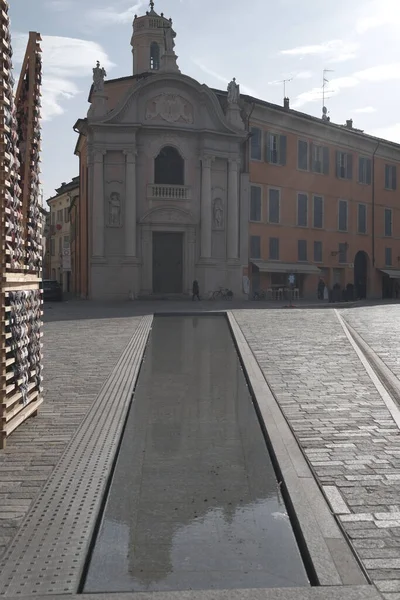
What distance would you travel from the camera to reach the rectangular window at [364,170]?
163 ft

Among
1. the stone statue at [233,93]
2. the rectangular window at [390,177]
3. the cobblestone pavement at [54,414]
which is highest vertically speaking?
the stone statue at [233,93]

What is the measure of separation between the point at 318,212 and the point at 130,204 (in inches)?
597

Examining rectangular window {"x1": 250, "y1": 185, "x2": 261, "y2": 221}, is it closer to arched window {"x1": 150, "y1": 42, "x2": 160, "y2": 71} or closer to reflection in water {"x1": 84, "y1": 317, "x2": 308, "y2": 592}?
arched window {"x1": 150, "y1": 42, "x2": 160, "y2": 71}

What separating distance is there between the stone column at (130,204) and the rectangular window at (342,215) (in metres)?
17.4

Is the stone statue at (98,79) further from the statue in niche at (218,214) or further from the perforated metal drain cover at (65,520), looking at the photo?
the perforated metal drain cover at (65,520)

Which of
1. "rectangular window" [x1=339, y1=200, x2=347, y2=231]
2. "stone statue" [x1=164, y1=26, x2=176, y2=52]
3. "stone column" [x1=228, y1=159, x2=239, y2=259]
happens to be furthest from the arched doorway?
"stone statue" [x1=164, y1=26, x2=176, y2=52]

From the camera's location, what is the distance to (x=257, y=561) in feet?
12.4

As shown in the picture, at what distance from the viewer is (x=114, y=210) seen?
Result: 36.7m

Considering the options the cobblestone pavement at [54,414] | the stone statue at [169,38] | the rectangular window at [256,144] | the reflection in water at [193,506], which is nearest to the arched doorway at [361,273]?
the rectangular window at [256,144]

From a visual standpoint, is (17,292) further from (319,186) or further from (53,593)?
(319,186)

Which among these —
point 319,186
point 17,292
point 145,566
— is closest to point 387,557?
point 145,566

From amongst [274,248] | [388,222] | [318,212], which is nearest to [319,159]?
[318,212]

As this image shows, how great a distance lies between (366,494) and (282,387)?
14.0 ft

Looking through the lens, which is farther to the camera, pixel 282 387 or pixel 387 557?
pixel 282 387
